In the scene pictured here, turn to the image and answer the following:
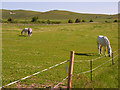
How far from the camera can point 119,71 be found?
35.6 feet

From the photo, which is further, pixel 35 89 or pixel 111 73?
pixel 111 73

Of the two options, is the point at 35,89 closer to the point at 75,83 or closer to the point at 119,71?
the point at 75,83

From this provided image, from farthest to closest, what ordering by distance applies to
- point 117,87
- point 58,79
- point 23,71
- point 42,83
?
point 23,71, point 58,79, point 42,83, point 117,87

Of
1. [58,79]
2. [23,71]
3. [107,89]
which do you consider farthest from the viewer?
[23,71]

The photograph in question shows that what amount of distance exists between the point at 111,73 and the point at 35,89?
15.0 feet

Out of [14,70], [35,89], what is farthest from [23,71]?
[35,89]

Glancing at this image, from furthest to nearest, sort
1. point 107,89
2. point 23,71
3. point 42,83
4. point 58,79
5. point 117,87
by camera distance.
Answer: point 23,71
point 58,79
point 42,83
point 117,87
point 107,89

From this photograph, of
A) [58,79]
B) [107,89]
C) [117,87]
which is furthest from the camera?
[58,79]

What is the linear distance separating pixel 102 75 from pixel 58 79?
247 centimetres

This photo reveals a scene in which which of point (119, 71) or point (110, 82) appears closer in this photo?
point (110, 82)

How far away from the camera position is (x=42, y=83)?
31.2 feet

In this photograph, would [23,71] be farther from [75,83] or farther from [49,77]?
[75,83]

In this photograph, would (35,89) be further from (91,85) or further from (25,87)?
(91,85)

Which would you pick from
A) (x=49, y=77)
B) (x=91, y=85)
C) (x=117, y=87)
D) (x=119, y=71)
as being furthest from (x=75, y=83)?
(x=119, y=71)
